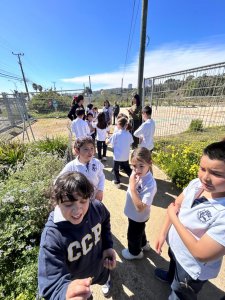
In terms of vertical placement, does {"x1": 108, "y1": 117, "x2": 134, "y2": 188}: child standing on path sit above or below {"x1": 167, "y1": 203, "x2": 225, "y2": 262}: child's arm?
below

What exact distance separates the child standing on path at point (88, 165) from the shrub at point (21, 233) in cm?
67

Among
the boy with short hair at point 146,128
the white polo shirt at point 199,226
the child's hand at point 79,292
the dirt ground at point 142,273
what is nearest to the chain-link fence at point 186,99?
the boy with short hair at point 146,128

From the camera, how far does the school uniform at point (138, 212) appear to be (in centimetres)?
215

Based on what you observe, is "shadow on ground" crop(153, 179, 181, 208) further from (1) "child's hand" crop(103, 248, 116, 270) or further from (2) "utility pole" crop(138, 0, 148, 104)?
(2) "utility pole" crop(138, 0, 148, 104)

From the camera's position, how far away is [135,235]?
2500 millimetres

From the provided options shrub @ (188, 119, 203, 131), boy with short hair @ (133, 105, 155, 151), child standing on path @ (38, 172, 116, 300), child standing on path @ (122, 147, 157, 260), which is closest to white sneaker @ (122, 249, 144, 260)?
child standing on path @ (122, 147, 157, 260)

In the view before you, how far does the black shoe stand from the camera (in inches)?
93.5

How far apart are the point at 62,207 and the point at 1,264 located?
1.33 meters

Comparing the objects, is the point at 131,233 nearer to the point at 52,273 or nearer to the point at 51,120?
the point at 52,273

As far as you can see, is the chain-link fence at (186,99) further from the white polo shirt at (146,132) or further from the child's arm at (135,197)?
the child's arm at (135,197)

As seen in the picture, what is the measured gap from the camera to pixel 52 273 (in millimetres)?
1172

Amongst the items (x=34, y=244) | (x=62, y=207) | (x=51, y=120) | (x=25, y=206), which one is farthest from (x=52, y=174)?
(x=51, y=120)

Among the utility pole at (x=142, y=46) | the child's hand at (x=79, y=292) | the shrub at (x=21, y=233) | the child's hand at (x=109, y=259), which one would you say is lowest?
the shrub at (x=21, y=233)

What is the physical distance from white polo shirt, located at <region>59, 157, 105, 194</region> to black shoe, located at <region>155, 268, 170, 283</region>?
1287 mm
